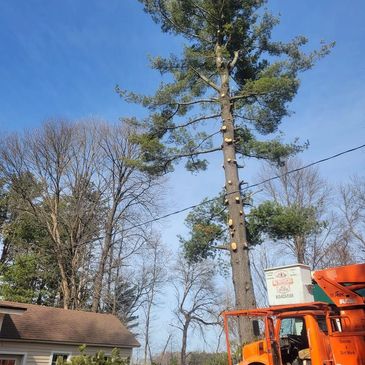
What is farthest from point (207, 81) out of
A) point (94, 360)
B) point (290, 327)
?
point (94, 360)

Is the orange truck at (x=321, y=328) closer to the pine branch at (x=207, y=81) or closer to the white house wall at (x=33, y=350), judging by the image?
the pine branch at (x=207, y=81)

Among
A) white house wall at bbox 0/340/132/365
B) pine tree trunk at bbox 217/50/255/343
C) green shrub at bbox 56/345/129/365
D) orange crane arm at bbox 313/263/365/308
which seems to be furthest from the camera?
white house wall at bbox 0/340/132/365

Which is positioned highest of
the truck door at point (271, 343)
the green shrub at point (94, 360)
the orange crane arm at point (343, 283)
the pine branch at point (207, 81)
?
the pine branch at point (207, 81)

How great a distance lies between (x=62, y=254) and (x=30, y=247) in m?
4.60

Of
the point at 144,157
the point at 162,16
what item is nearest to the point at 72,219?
the point at 144,157

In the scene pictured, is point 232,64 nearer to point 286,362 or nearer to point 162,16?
point 162,16

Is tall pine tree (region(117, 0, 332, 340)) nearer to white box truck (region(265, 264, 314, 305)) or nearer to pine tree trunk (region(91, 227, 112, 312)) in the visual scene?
white box truck (region(265, 264, 314, 305))

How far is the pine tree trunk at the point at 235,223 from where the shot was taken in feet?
33.4

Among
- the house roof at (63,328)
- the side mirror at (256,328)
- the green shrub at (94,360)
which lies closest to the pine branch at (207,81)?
the side mirror at (256,328)

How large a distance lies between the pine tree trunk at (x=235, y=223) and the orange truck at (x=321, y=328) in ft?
6.30

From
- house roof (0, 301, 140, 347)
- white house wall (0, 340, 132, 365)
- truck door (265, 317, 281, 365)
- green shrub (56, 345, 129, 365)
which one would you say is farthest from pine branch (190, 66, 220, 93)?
white house wall (0, 340, 132, 365)

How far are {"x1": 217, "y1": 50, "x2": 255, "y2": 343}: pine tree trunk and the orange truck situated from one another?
6.30 ft

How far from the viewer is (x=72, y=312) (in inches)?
794

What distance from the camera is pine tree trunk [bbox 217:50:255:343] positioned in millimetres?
10172
